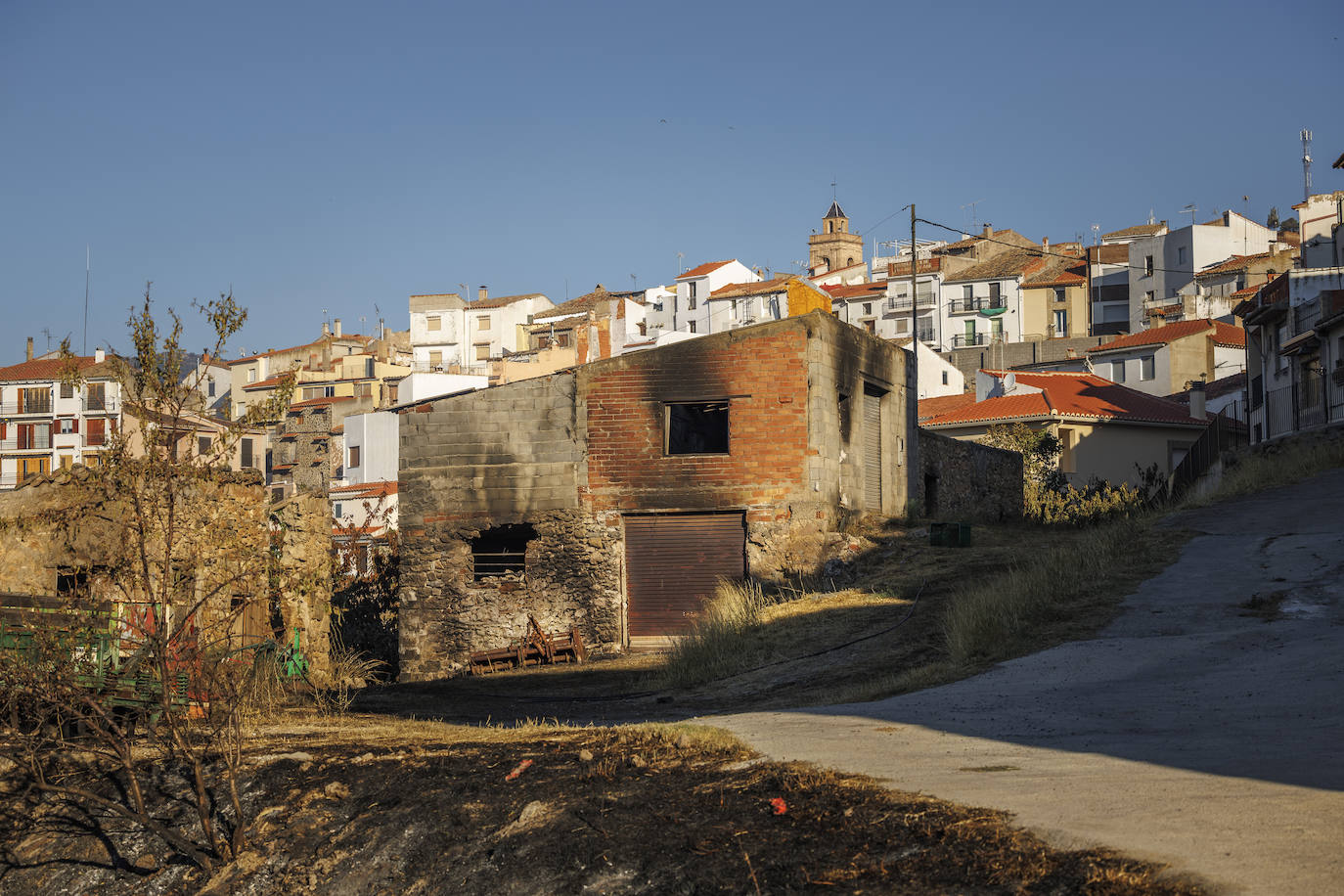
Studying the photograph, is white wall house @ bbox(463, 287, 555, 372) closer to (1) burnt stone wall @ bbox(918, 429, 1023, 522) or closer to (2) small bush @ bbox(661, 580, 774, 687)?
(1) burnt stone wall @ bbox(918, 429, 1023, 522)

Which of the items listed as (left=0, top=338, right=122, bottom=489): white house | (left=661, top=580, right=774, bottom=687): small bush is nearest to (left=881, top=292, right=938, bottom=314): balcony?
(left=0, top=338, right=122, bottom=489): white house

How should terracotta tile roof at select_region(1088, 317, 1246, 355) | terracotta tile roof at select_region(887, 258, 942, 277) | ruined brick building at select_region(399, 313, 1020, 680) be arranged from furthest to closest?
1. terracotta tile roof at select_region(887, 258, 942, 277)
2. terracotta tile roof at select_region(1088, 317, 1246, 355)
3. ruined brick building at select_region(399, 313, 1020, 680)

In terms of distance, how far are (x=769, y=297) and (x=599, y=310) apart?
12979 millimetres

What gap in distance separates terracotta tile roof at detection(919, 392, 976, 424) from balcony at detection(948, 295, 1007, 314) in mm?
33781

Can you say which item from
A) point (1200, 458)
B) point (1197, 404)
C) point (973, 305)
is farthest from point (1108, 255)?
point (1200, 458)

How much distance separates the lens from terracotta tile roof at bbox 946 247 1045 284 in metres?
92.2

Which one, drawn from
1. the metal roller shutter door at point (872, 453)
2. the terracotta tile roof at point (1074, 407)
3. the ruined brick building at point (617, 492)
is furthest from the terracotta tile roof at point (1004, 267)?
the ruined brick building at point (617, 492)

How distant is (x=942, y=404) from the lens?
57.5 metres

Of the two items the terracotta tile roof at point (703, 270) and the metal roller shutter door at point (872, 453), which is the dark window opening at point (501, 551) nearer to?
the metal roller shutter door at point (872, 453)

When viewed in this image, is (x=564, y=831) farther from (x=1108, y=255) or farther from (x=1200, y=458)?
(x=1108, y=255)

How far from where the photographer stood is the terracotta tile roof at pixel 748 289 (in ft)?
303

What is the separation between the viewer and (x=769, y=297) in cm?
9262

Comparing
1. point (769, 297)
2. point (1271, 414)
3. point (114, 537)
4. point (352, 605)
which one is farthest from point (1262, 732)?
point (769, 297)

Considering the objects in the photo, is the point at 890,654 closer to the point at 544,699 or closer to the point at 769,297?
the point at 544,699
